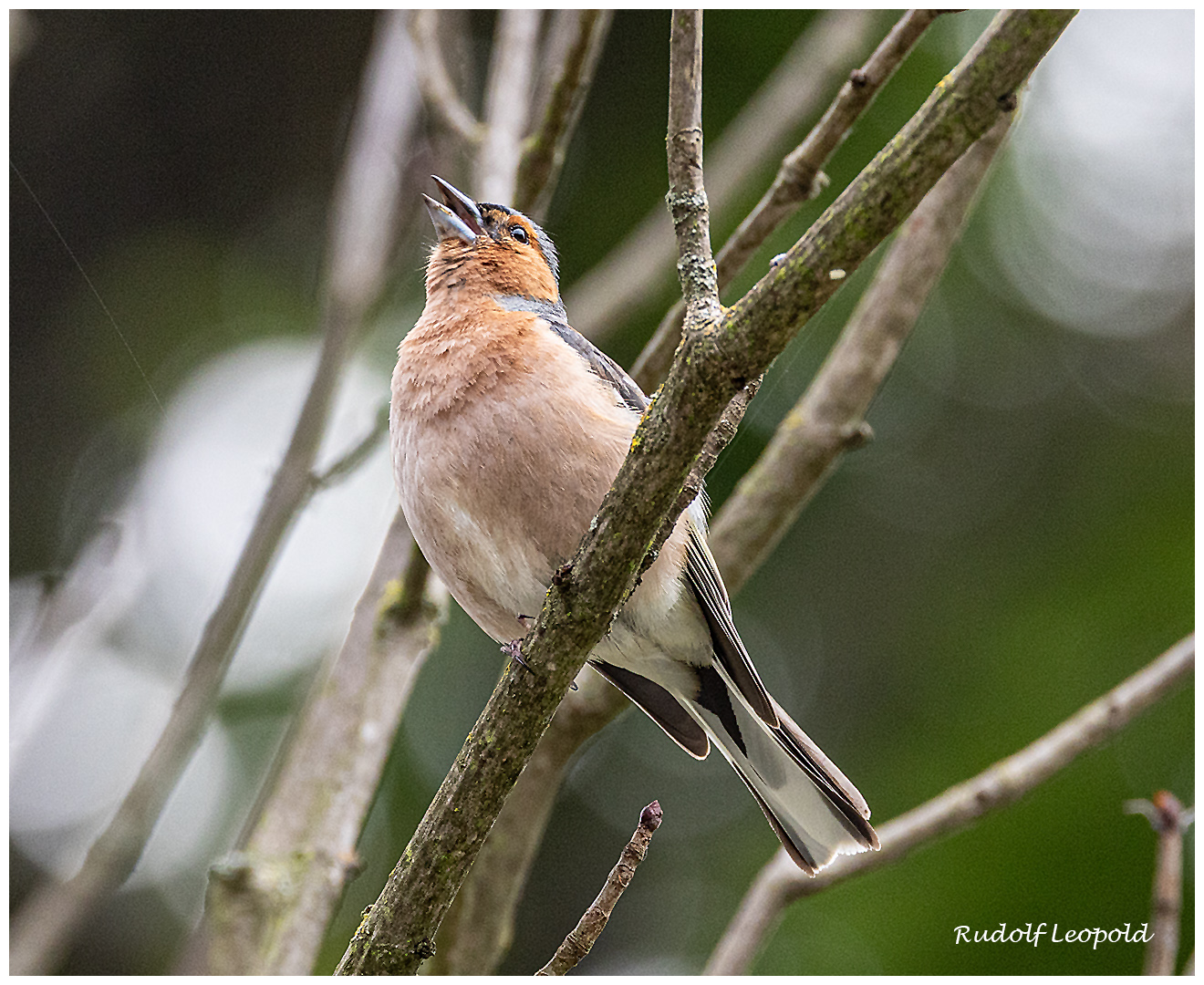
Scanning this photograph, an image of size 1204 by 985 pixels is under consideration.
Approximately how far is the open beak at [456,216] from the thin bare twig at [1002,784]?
9.04ft

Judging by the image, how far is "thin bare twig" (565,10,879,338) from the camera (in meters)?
5.11

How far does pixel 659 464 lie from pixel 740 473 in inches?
155

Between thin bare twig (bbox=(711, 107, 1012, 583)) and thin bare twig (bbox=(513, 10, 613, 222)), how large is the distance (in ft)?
4.63

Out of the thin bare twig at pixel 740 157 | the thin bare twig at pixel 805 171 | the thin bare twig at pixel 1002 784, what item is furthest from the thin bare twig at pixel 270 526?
the thin bare twig at pixel 1002 784

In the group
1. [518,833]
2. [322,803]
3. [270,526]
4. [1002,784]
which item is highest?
[270,526]

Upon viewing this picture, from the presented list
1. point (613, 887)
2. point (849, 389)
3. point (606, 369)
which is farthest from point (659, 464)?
point (849, 389)

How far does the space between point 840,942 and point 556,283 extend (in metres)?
3.23

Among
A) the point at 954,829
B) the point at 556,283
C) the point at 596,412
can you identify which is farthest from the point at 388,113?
the point at 954,829

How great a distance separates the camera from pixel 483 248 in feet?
15.5

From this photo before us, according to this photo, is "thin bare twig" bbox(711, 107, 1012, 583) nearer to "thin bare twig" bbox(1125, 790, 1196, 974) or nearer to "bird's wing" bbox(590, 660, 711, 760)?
"bird's wing" bbox(590, 660, 711, 760)

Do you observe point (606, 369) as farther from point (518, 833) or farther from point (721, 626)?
point (518, 833)

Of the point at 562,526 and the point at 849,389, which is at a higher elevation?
the point at 849,389

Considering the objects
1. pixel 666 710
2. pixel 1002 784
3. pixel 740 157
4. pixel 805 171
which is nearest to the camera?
pixel 1002 784

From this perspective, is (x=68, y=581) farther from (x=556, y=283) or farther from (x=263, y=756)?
(x=263, y=756)
